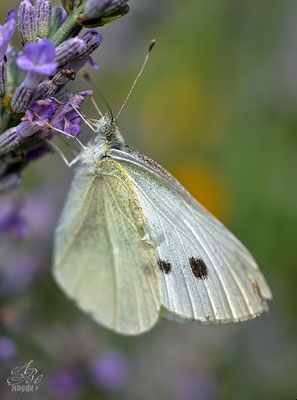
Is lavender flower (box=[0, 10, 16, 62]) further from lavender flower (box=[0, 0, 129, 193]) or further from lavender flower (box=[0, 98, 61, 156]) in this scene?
lavender flower (box=[0, 98, 61, 156])

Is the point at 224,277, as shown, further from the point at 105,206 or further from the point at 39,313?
the point at 39,313

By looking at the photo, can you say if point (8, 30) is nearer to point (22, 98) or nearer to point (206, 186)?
point (22, 98)

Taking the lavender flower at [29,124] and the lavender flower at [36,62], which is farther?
the lavender flower at [29,124]

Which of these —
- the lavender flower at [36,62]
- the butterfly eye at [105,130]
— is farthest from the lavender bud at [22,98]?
the butterfly eye at [105,130]

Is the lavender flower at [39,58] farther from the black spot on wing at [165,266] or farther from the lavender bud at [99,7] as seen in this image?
the black spot on wing at [165,266]

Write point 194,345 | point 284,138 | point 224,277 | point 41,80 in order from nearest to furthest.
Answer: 1. point 41,80
2. point 224,277
3. point 194,345
4. point 284,138

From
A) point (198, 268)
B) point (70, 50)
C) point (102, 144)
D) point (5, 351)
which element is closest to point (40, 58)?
point (70, 50)

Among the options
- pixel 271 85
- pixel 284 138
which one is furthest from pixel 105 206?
pixel 271 85
